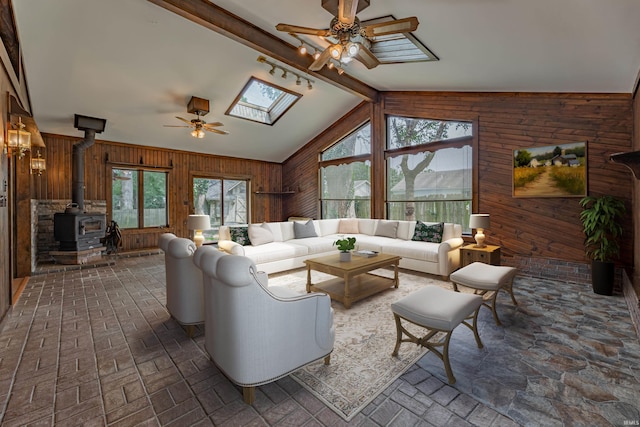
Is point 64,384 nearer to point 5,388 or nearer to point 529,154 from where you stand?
point 5,388

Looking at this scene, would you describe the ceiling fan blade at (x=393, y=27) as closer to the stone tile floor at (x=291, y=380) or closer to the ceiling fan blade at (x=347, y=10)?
the ceiling fan blade at (x=347, y=10)

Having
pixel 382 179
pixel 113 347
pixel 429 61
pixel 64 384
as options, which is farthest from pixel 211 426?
pixel 382 179

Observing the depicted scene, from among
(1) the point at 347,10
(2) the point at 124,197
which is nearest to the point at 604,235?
(1) the point at 347,10

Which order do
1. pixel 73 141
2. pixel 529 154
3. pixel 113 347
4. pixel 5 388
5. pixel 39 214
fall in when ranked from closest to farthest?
pixel 5 388
pixel 113 347
pixel 529 154
pixel 39 214
pixel 73 141

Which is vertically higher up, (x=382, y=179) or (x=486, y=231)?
(x=382, y=179)

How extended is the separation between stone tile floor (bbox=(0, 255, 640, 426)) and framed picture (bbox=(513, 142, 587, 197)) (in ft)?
6.26

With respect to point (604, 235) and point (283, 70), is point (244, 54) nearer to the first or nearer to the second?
point (283, 70)

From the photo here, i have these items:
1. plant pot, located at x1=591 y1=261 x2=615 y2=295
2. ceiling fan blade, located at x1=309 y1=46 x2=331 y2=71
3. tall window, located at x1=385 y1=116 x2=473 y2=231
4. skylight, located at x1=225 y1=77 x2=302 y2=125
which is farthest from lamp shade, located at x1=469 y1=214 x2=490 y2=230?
skylight, located at x1=225 y1=77 x2=302 y2=125

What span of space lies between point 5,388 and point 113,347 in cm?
64

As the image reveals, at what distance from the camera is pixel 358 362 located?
2205 millimetres

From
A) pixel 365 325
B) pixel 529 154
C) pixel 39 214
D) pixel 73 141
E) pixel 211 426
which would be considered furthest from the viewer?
pixel 73 141

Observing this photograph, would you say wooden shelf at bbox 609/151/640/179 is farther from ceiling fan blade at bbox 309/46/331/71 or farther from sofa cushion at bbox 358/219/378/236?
sofa cushion at bbox 358/219/378/236

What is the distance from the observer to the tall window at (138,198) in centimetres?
683

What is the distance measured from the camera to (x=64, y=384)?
197cm
